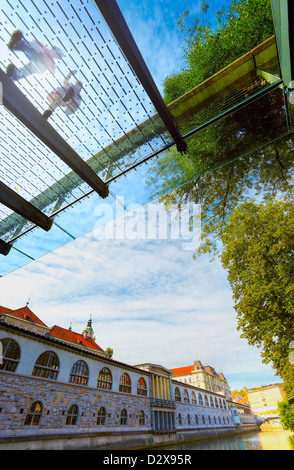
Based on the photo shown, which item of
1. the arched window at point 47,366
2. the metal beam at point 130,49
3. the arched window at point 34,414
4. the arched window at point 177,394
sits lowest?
the arched window at point 34,414

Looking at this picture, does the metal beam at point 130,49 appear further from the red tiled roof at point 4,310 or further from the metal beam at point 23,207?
the red tiled roof at point 4,310

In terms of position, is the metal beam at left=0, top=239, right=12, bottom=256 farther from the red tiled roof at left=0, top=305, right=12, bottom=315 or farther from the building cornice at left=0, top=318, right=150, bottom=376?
the red tiled roof at left=0, top=305, right=12, bottom=315

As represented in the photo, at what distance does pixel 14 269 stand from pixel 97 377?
64.3 feet

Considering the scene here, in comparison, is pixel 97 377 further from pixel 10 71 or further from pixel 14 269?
pixel 10 71

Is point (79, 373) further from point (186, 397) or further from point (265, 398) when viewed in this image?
point (265, 398)

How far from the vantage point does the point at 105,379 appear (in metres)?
20.0

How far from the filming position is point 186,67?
4.09m

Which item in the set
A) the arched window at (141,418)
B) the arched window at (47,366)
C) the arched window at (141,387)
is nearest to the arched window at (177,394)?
the arched window at (141,387)

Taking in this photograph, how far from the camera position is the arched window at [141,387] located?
24.1 metres

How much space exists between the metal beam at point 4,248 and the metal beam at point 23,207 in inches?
28.1

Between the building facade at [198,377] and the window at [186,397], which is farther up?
the building facade at [198,377]

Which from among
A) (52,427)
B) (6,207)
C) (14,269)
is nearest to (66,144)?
(6,207)

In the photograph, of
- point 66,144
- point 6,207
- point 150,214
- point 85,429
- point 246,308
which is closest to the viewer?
point 66,144

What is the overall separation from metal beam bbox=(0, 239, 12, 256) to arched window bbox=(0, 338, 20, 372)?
14101 mm
